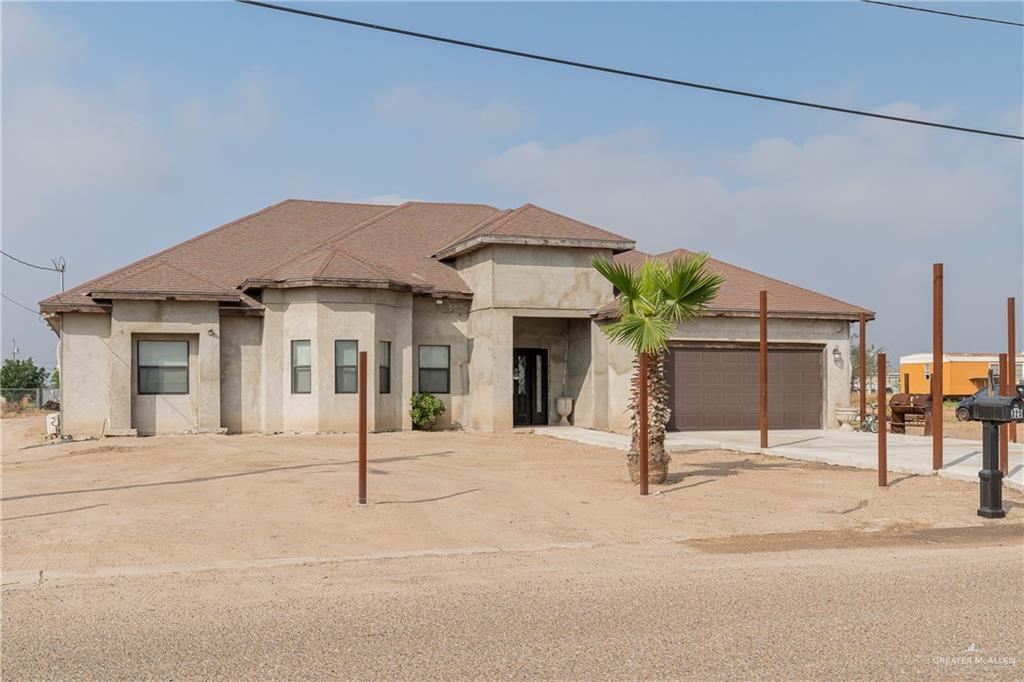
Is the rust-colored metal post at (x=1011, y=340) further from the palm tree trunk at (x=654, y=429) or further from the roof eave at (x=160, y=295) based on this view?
the roof eave at (x=160, y=295)

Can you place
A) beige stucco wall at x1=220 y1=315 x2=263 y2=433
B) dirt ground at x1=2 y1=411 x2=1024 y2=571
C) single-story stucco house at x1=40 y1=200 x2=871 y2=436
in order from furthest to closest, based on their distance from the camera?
beige stucco wall at x1=220 y1=315 x2=263 y2=433, single-story stucco house at x1=40 y1=200 x2=871 y2=436, dirt ground at x1=2 y1=411 x2=1024 y2=571

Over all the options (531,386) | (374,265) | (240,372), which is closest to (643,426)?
(374,265)

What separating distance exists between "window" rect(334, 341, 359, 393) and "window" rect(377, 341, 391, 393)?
27.3 inches

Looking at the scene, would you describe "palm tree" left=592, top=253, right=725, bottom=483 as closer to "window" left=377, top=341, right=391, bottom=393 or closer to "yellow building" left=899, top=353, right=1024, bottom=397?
"window" left=377, top=341, right=391, bottom=393

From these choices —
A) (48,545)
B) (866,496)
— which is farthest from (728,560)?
(48,545)

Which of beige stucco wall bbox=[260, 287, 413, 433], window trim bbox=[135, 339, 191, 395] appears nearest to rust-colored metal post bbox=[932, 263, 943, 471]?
beige stucco wall bbox=[260, 287, 413, 433]

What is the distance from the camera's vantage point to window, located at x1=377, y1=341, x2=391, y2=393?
82.9 feet

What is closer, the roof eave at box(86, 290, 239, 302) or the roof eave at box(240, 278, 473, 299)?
the roof eave at box(86, 290, 239, 302)

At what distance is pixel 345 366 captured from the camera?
24.8m

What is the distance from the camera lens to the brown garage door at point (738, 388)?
87.9ft

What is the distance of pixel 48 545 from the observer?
10.1 meters

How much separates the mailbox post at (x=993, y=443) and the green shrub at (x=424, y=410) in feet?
52.3

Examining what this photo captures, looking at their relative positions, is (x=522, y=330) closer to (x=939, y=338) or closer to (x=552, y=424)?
(x=552, y=424)

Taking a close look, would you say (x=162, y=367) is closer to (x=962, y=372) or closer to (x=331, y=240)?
(x=331, y=240)
